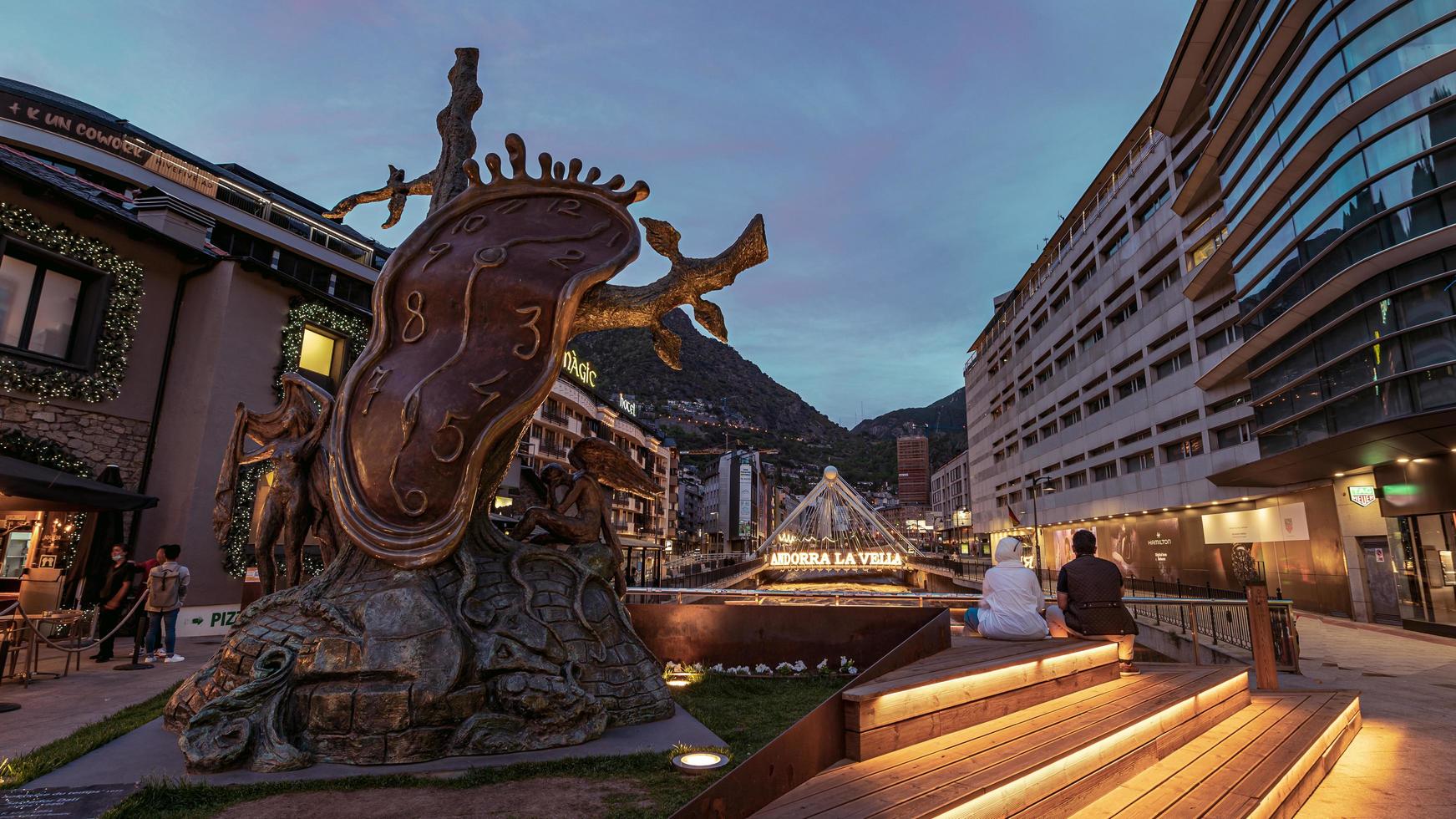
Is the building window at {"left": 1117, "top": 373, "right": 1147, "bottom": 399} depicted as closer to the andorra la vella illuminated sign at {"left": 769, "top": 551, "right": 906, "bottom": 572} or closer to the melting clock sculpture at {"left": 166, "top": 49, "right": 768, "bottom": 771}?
the andorra la vella illuminated sign at {"left": 769, "top": 551, "right": 906, "bottom": 572}

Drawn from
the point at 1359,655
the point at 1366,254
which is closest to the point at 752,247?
the point at 1359,655

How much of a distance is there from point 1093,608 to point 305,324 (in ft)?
66.3

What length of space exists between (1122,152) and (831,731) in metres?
44.6

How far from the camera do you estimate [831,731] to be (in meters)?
3.16

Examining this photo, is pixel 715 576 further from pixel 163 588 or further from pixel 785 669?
pixel 163 588

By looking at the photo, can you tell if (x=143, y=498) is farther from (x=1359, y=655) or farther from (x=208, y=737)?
(x=1359, y=655)

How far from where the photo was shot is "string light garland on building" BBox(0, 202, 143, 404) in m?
13.2

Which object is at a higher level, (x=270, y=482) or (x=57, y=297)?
(x=57, y=297)

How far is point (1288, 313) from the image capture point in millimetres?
20172

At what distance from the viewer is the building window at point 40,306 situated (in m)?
13.4

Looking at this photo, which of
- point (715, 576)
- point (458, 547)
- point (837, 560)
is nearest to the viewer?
point (458, 547)

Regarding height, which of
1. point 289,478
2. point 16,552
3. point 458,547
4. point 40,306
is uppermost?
point 40,306

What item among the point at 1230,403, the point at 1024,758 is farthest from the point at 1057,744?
the point at 1230,403

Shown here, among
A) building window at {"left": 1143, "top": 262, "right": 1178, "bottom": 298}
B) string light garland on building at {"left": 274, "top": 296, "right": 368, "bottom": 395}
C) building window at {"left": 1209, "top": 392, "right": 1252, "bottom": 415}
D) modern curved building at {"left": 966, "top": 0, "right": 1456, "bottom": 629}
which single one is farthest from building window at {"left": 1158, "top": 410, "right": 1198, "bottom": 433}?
string light garland on building at {"left": 274, "top": 296, "right": 368, "bottom": 395}
